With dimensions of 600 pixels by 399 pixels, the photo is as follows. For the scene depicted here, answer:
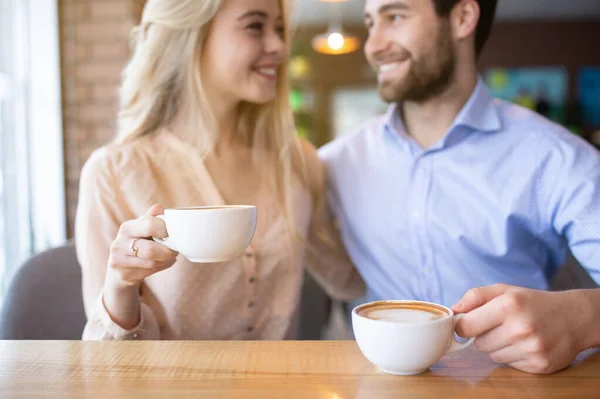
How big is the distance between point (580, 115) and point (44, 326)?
8191 mm

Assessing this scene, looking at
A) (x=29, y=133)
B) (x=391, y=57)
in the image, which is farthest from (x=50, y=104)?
(x=391, y=57)

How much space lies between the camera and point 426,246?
4.99ft

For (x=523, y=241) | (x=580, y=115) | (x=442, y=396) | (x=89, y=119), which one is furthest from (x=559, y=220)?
(x=580, y=115)

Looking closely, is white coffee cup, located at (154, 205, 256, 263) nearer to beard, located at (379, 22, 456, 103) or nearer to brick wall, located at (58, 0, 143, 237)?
beard, located at (379, 22, 456, 103)

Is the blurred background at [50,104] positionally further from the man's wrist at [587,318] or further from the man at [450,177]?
the man's wrist at [587,318]

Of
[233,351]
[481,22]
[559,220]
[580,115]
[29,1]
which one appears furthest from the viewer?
[580,115]

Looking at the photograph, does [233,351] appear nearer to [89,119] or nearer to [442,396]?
[442,396]

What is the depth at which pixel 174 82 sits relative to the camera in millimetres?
1462

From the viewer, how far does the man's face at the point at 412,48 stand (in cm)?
163

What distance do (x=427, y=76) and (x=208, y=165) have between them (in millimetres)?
679

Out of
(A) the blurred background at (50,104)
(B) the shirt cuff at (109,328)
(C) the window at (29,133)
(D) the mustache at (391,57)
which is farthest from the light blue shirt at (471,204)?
(C) the window at (29,133)

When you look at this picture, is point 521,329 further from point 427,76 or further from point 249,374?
point 427,76

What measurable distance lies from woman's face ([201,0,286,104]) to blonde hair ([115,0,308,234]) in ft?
0.10

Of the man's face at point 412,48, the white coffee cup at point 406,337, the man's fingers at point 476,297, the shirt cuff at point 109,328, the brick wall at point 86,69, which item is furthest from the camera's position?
the brick wall at point 86,69
